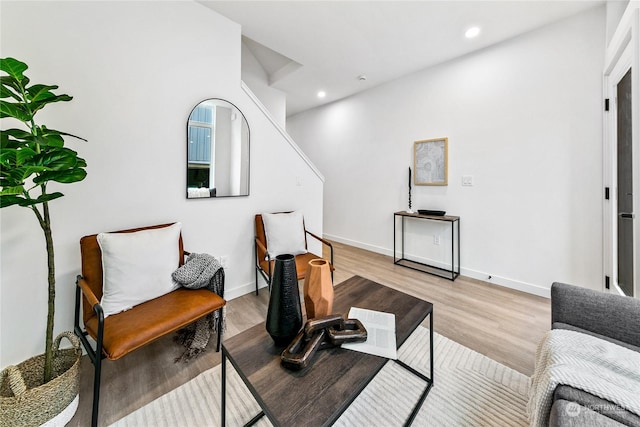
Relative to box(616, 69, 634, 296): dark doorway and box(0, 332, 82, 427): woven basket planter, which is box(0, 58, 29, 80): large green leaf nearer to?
box(0, 332, 82, 427): woven basket planter

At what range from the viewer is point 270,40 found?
106 inches

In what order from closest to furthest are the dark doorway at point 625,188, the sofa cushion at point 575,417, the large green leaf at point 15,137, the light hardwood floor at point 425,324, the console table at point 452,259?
the sofa cushion at point 575,417 < the large green leaf at point 15,137 < the light hardwood floor at point 425,324 < the dark doorway at point 625,188 < the console table at point 452,259

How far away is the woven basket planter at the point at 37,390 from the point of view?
40.1 inches

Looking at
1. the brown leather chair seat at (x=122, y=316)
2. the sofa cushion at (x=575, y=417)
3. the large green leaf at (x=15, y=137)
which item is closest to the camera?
the sofa cushion at (x=575, y=417)

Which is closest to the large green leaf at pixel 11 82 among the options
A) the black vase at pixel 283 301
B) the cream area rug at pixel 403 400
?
the black vase at pixel 283 301

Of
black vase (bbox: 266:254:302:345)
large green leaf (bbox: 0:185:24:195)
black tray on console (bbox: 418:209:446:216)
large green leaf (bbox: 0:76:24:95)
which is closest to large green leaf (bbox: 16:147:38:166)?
large green leaf (bbox: 0:185:24:195)

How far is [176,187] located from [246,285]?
3.86 ft

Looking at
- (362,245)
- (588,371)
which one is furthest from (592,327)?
(362,245)

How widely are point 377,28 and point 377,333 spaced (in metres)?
2.76

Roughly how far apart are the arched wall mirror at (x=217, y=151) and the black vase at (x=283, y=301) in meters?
1.54

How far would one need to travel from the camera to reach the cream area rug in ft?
4.10

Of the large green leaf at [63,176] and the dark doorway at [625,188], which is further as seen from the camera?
the dark doorway at [625,188]

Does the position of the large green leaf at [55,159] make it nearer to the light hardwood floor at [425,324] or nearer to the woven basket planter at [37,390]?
the woven basket planter at [37,390]

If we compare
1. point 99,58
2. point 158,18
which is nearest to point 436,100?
point 158,18
